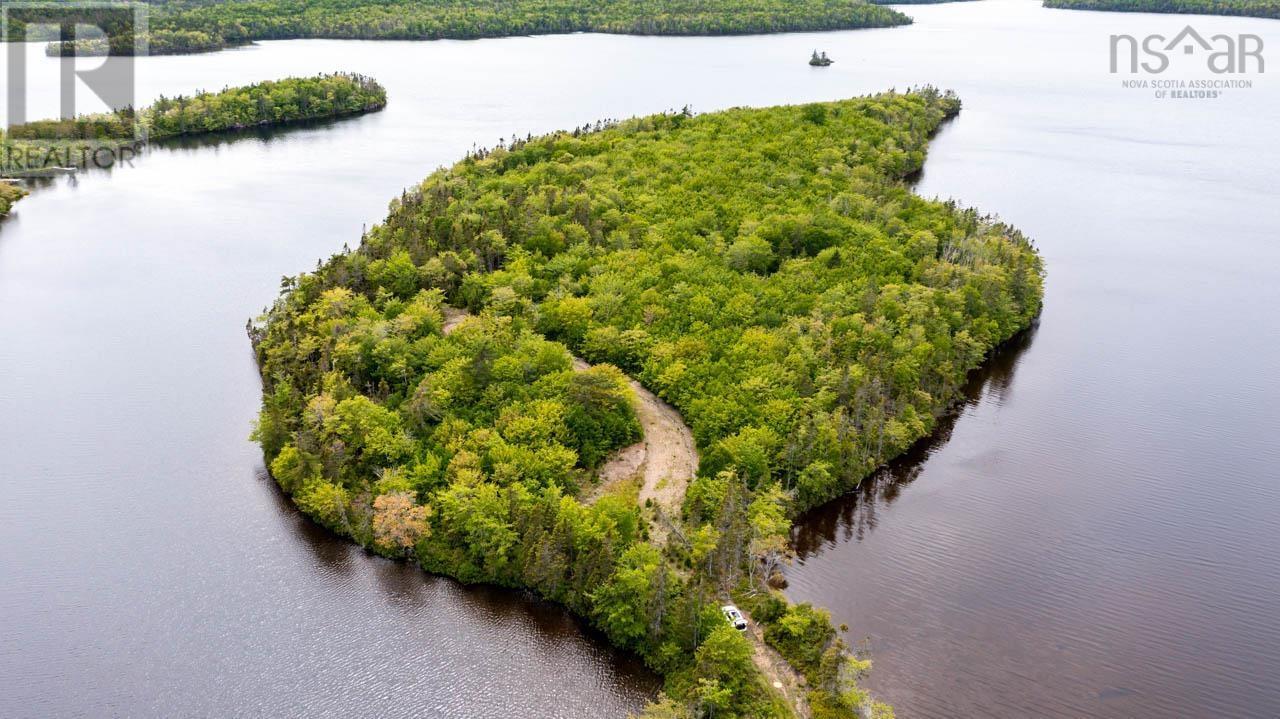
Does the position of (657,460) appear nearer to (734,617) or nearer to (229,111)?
(734,617)

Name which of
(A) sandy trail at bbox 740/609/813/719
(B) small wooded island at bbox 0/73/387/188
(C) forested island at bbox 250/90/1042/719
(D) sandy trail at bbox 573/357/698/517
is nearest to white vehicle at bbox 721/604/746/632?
(A) sandy trail at bbox 740/609/813/719

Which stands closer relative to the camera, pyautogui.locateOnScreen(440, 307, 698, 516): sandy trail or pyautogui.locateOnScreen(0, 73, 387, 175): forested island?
pyautogui.locateOnScreen(440, 307, 698, 516): sandy trail
